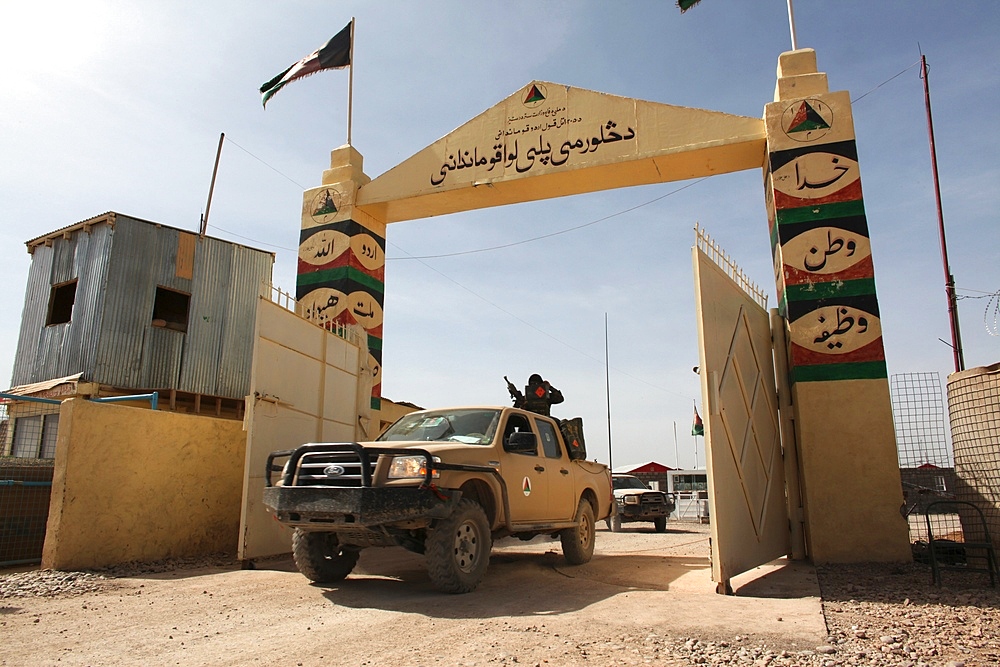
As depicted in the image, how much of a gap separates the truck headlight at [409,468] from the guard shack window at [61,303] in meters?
14.8

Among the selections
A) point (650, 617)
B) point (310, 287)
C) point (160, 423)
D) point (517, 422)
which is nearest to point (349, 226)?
point (310, 287)

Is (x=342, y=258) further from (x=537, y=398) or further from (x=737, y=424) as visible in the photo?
(x=737, y=424)

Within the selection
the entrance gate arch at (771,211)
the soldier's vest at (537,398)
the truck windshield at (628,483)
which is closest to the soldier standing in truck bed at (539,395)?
the soldier's vest at (537,398)

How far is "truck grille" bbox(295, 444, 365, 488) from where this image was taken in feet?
19.5

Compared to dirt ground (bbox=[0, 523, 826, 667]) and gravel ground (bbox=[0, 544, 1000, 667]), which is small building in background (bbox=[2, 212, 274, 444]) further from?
gravel ground (bbox=[0, 544, 1000, 667])

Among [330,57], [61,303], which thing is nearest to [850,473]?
[330,57]

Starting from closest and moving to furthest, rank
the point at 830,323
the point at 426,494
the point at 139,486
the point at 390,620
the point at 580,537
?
1. the point at 390,620
2. the point at 426,494
3. the point at 139,486
4. the point at 580,537
5. the point at 830,323

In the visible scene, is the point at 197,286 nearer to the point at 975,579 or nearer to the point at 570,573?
the point at 570,573

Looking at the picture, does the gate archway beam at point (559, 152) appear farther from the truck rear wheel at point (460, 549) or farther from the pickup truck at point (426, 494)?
the truck rear wheel at point (460, 549)

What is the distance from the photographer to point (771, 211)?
435 inches

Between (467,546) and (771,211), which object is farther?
(771,211)

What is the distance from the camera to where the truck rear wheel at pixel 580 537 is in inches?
345

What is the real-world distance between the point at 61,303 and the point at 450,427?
582 inches

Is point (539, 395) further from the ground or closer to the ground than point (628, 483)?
further from the ground
